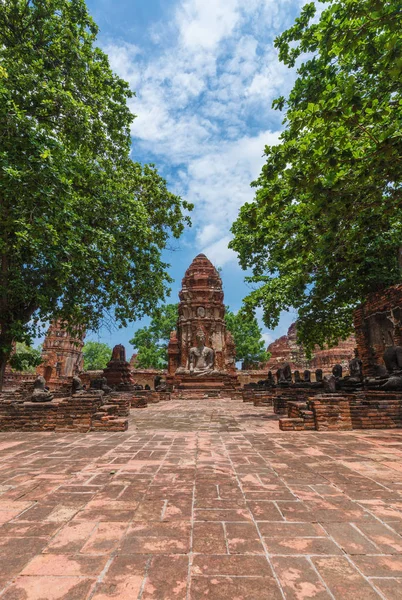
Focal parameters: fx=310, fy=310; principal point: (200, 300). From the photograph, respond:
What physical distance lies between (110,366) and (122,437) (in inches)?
501

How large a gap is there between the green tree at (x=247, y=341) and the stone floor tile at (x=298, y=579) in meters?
32.2

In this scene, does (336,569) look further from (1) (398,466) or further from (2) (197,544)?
(1) (398,466)

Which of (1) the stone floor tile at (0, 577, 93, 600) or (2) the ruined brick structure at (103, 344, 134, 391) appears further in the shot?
(2) the ruined brick structure at (103, 344, 134, 391)

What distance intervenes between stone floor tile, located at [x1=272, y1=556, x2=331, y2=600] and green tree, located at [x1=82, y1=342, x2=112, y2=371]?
161ft

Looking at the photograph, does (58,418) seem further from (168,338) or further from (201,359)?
(168,338)

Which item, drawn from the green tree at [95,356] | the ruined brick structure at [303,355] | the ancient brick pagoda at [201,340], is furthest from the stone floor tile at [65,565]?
the green tree at [95,356]

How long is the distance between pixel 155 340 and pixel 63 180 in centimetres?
3018

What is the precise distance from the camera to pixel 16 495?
2809 millimetres

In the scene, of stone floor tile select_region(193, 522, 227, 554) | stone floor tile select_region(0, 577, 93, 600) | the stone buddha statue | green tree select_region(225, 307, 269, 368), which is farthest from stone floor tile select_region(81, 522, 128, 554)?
green tree select_region(225, 307, 269, 368)

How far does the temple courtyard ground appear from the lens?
1633 mm

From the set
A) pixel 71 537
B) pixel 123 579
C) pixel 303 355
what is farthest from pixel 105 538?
pixel 303 355

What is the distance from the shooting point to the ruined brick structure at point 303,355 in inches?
1297

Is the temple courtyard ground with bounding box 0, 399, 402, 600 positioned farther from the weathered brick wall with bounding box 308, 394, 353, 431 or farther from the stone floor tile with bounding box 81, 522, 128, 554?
the weathered brick wall with bounding box 308, 394, 353, 431

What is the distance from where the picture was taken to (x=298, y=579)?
5.48 ft
